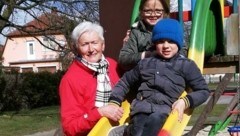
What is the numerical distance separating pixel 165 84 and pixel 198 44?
71 cm

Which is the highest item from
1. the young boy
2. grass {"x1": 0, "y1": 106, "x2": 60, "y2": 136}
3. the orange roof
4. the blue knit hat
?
the orange roof

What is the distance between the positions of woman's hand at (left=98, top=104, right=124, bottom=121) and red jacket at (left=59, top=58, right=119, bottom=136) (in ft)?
0.15

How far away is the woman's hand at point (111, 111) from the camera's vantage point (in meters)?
3.14

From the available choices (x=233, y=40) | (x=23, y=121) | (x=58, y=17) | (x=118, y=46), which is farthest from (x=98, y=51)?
(x=58, y=17)

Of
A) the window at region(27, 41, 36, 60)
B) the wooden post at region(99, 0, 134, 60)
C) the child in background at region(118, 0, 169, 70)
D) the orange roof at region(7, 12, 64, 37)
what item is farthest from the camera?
the window at region(27, 41, 36, 60)

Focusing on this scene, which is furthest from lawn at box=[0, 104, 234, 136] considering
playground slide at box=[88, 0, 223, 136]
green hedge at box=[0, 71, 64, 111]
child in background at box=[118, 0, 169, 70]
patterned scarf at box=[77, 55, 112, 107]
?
patterned scarf at box=[77, 55, 112, 107]

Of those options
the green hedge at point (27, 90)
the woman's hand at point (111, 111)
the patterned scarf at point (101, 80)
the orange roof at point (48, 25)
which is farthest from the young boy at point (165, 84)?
the green hedge at point (27, 90)

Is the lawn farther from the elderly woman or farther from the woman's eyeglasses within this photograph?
the elderly woman

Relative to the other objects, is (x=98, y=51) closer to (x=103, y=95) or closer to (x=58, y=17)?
(x=103, y=95)

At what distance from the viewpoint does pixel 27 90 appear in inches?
820

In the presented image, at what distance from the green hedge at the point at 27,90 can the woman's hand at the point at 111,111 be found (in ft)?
54.8

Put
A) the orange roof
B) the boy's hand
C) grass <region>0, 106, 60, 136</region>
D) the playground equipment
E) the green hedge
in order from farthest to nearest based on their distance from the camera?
the green hedge
the orange roof
grass <region>0, 106, 60, 136</region>
the playground equipment
the boy's hand

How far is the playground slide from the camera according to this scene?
3037 millimetres

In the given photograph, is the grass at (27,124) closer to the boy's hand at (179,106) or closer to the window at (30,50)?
the boy's hand at (179,106)
